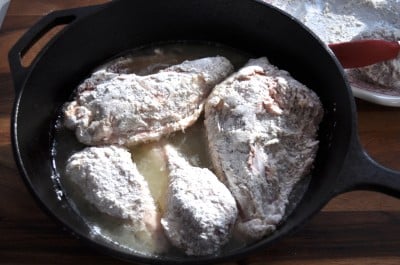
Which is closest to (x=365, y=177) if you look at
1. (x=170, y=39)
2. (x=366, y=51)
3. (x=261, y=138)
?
(x=261, y=138)

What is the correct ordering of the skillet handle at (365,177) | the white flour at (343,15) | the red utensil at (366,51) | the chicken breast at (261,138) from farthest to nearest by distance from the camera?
the white flour at (343,15), the red utensil at (366,51), the chicken breast at (261,138), the skillet handle at (365,177)

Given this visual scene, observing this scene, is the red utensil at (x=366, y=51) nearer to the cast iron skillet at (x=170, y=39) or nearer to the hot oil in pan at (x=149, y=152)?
the cast iron skillet at (x=170, y=39)

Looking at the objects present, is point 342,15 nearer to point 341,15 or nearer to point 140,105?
point 341,15

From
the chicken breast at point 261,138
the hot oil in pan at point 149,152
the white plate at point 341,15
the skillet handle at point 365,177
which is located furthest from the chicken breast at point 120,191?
the white plate at point 341,15

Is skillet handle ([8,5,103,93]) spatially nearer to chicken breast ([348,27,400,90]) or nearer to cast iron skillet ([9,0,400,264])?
cast iron skillet ([9,0,400,264])

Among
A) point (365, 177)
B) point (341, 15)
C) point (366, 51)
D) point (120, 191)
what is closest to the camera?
point (365, 177)

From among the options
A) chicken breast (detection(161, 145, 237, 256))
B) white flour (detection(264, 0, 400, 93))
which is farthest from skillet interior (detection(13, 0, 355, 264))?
white flour (detection(264, 0, 400, 93))

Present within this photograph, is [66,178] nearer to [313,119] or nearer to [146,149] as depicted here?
Answer: [146,149]
